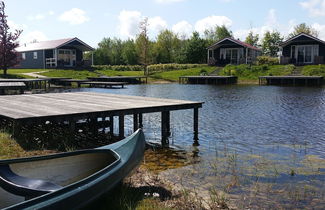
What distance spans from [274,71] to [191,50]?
23.2 m

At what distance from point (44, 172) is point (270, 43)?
80.1 metres

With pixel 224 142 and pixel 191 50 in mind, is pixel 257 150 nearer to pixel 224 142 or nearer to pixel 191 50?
pixel 224 142

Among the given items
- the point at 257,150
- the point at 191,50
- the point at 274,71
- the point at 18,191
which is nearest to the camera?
the point at 18,191

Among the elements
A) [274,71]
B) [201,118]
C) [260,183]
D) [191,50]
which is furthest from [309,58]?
[260,183]

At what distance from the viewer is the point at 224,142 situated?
35.2 ft

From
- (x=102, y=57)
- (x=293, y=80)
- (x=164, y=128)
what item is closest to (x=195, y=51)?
(x=102, y=57)

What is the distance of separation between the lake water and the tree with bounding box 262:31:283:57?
65.8 m

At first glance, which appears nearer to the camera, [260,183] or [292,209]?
[292,209]

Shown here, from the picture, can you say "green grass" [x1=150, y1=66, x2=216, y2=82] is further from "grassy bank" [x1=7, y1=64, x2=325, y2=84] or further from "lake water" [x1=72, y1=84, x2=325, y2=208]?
"lake water" [x1=72, y1=84, x2=325, y2=208]

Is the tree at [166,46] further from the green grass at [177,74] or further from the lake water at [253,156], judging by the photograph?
the lake water at [253,156]

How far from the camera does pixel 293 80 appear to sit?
37.0m

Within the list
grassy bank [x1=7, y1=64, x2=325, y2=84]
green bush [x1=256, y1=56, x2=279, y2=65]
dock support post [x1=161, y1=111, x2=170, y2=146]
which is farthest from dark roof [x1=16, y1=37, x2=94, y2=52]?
dock support post [x1=161, y1=111, x2=170, y2=146]

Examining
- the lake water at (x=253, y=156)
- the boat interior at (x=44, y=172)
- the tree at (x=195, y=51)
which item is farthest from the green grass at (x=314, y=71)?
the boat interior at (x=44, y=172)

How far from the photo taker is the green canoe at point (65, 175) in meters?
3.81
